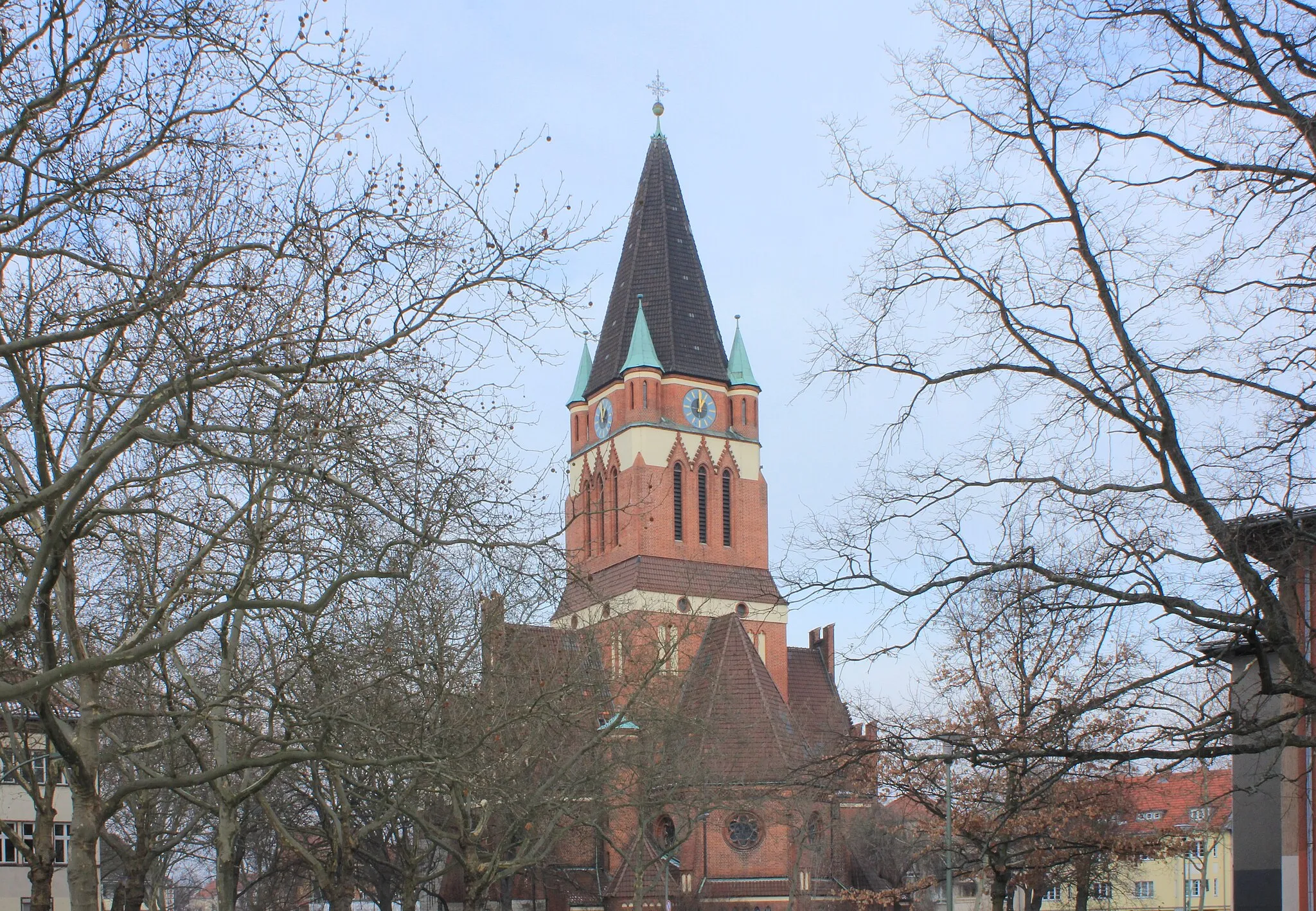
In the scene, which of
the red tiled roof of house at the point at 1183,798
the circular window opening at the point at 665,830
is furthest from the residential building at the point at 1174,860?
the circular window opening at the point at 665,830

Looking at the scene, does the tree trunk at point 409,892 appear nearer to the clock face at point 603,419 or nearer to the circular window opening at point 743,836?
the circular window opening at point 743,836

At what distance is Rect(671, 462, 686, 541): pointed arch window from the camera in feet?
184

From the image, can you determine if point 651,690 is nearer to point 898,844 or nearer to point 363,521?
point 363,521

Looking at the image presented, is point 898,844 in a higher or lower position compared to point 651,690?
lower

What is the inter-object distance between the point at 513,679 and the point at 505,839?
7.94 feet

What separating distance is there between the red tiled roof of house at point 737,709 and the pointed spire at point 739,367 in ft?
37.4

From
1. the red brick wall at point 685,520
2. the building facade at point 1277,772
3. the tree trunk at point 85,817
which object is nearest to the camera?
the building facade at point 1277,772

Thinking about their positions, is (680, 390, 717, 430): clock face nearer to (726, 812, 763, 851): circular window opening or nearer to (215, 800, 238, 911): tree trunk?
(726, 812, 763, 851): circular window opening

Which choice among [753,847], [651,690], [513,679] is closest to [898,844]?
[753,847]

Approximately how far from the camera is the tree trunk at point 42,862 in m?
16.8

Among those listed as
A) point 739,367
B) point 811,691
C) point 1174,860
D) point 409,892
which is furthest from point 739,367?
point 409,892

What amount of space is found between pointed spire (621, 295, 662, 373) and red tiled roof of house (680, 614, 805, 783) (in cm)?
1145

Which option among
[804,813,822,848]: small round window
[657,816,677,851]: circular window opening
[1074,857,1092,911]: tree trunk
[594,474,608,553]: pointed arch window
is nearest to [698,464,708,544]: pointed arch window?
[594,474,608,553]: pointed arch window

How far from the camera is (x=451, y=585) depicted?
759 inches
